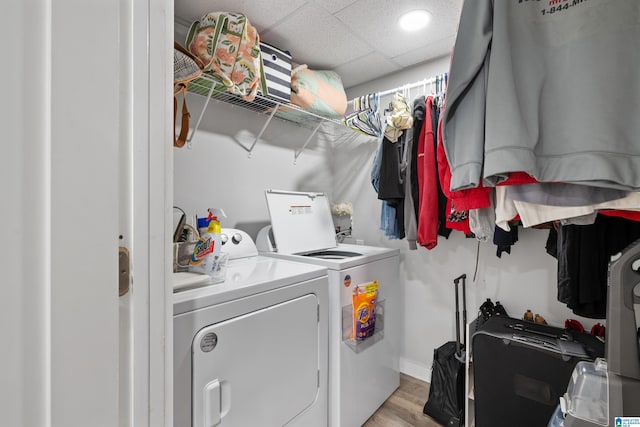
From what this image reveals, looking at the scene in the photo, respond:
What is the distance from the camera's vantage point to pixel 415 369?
2.31 meters

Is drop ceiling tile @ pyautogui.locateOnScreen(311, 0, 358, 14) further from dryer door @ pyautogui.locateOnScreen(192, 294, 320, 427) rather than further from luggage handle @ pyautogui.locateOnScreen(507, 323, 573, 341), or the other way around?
luggage handle @ pyautogui.locateOnScreen(507, 323, 573, 341)

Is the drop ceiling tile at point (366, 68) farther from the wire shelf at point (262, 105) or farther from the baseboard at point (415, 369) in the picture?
the baseboard at point (415, 369)

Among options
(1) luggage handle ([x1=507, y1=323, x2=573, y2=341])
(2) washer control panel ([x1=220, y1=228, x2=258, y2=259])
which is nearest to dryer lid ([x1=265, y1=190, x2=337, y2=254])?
(2) washer control panel ([x1=220, y1=228, x2=258, y2=259])

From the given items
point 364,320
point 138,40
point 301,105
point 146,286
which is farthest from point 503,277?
point 138,40

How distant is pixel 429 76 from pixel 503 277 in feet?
5.26

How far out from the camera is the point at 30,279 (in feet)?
1.32

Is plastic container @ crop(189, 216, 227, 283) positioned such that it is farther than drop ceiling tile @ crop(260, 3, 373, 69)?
No

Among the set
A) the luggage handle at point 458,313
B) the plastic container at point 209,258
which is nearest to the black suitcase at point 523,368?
the luggage handle at point 458,313

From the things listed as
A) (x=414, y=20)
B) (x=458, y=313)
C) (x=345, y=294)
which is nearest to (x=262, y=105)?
(x=414, y=20)

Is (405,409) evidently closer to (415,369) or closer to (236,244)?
(415,369)

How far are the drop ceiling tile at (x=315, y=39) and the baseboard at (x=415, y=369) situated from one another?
245 cm

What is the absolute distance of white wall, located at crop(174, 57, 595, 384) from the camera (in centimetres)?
183

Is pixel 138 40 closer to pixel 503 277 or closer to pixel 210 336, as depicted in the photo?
pixel 210 336

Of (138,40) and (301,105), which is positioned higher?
(301,105)
